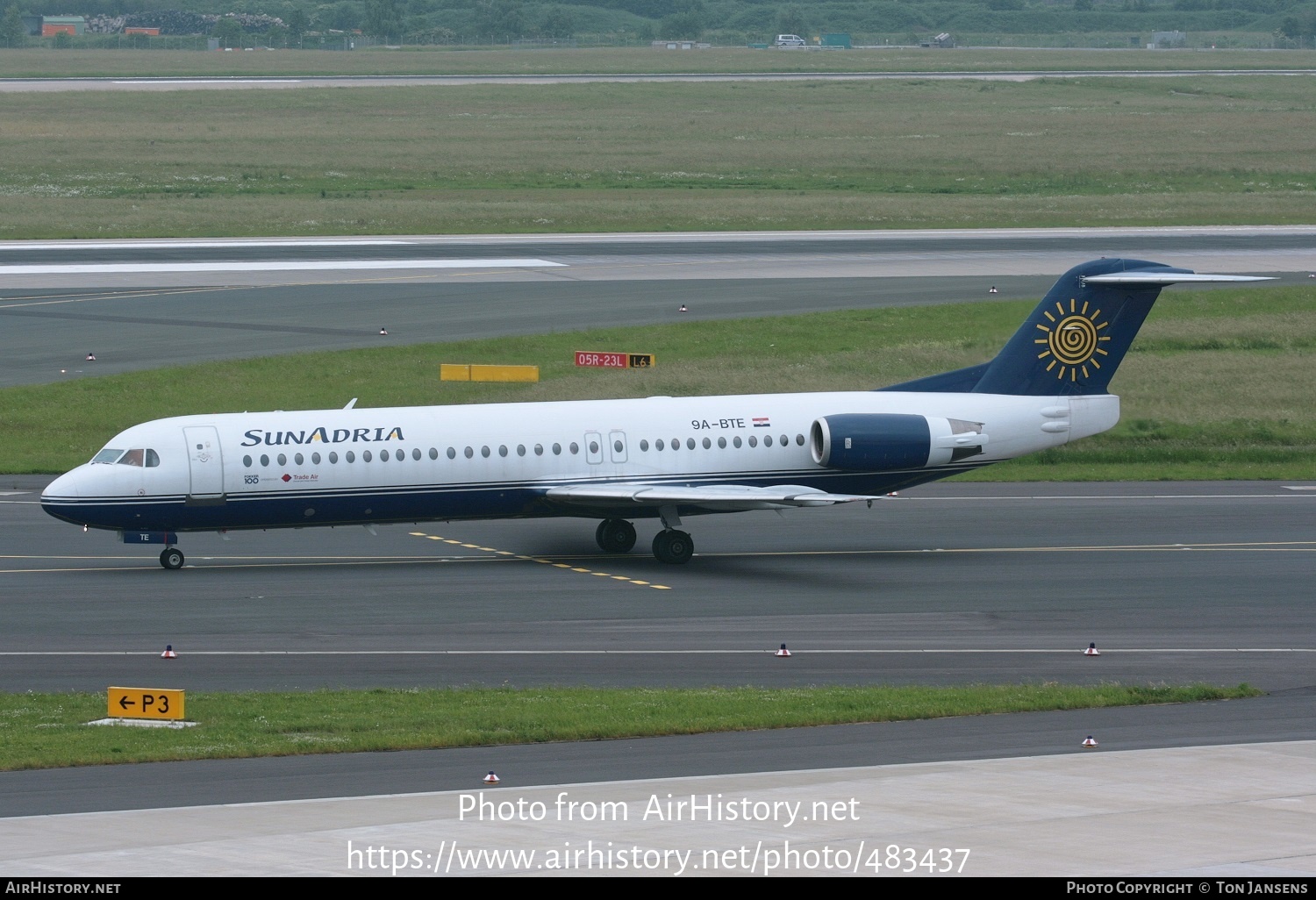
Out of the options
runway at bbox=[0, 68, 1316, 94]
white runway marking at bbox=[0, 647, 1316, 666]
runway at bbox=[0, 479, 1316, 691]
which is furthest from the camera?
runway at bbox=[0, 68, 1316, 94]

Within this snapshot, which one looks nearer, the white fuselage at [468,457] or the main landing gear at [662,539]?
the white fuselage at [468,457]

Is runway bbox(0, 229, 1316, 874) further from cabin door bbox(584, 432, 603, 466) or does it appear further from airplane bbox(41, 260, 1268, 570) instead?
cabin door bbox(584, 432, 603, 466)

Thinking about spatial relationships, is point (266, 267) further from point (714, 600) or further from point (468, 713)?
point (468, 713)

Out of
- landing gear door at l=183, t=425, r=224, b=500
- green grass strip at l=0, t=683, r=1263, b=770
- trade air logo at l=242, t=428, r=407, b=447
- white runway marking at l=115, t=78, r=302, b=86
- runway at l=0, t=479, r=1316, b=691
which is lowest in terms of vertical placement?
runway at l=0, t=479, r=1316, b=691

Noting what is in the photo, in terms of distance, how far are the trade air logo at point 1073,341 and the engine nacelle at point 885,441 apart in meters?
3.06

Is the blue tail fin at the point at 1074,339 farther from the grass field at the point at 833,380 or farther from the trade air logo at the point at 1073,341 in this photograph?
the grass field at the point at 833,380

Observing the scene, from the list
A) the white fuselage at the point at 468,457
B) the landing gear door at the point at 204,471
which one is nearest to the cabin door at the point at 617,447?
the white fuselage at the point at 468,457

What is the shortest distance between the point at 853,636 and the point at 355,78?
169 meters

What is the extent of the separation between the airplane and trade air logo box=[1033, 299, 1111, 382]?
3cm

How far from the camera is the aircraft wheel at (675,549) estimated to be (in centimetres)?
3638

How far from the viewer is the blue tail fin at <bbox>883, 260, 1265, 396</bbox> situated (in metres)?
Answer: 38.9

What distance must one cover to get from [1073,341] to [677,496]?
1009 cm

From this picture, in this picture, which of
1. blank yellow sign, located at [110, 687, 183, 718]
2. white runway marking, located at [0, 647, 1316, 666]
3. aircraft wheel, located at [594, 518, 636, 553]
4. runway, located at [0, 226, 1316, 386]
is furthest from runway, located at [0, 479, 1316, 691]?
runway, located at [0, 226, 1316, 386]

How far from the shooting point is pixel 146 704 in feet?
76.4
